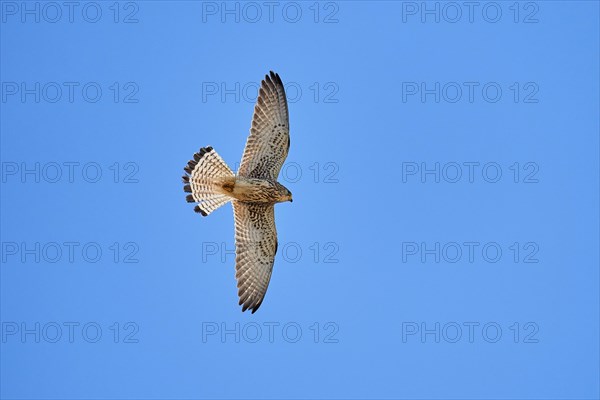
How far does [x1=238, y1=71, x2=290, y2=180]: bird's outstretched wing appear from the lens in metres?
16.9

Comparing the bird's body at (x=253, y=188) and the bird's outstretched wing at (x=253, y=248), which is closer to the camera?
Answer: the bird's body at (x=253, y=188)

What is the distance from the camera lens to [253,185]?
1680 cm

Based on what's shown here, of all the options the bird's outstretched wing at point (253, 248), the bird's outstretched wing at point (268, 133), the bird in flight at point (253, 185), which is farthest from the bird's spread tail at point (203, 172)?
the bird's outstretched wing at point (253, 248)

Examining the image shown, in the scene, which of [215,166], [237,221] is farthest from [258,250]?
[215,166]

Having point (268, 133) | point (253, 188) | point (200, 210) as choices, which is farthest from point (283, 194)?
point (200, 210)

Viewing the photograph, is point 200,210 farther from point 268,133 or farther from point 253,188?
point 268,133

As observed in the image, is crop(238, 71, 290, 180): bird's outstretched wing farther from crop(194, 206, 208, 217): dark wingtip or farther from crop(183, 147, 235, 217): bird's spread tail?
crop(194, 206, 208, 217): dark wingtip

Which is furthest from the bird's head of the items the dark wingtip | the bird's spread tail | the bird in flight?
the dark wingtip

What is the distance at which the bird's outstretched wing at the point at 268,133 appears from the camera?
55.5ft

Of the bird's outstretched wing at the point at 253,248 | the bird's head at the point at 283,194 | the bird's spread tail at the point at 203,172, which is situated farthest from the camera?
the bird's outstretched wing at the point at 253,248

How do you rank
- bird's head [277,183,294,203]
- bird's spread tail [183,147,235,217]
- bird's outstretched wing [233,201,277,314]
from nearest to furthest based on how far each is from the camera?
bird's spread tail [183,147,235,217] < bird's head [277,183,294,203] < bird's outstretched wing [233,201,277,314]

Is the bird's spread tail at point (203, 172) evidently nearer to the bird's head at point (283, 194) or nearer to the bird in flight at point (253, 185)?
the bird in flight at point (253, 185)

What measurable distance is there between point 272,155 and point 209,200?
46.8 inches

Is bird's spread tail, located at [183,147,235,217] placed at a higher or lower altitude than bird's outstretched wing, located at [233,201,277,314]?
higher
